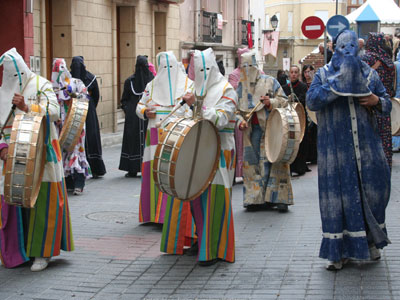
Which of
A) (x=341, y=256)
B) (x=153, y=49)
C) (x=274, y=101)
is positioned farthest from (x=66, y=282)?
(x=153, y=49)

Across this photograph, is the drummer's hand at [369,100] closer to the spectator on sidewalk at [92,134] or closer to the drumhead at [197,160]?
the drumhead at [197,160]

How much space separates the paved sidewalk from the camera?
239 inches

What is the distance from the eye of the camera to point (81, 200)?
1075 cm

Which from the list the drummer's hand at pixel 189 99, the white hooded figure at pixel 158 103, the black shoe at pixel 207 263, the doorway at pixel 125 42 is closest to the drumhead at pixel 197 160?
the drummer's hand at pixel 189 99

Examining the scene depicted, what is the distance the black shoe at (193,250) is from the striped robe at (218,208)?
1.03 ft

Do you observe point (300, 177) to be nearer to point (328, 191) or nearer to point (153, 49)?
point (328, 191)

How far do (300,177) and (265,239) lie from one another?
5.31 meters

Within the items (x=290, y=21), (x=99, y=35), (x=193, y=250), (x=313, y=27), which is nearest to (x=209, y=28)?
(x=99, y=35)

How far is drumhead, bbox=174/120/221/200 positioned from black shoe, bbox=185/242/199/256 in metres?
0.90

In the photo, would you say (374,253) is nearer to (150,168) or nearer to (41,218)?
(41,218)

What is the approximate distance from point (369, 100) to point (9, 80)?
9.73 ft

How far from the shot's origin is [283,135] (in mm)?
9258

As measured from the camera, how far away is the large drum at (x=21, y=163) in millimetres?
6090

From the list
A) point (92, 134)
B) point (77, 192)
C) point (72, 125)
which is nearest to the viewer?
point (72, 125)
